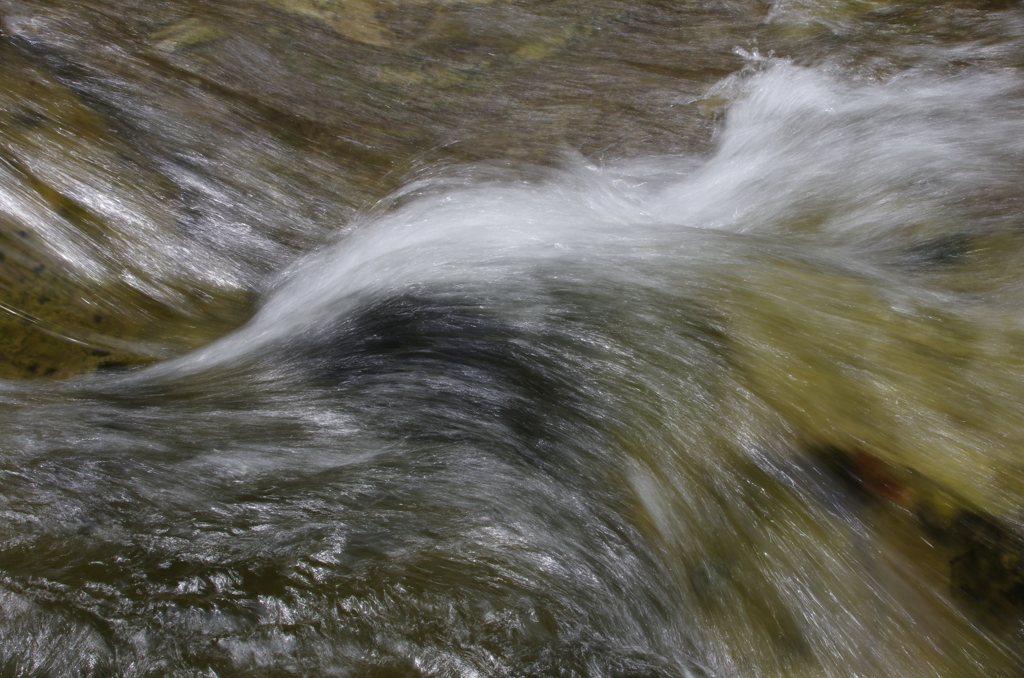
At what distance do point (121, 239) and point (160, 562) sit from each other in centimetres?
199

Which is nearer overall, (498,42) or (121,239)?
(121,239)

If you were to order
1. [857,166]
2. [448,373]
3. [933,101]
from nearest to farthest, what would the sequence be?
[448,373] → [857,166] → [933,101]

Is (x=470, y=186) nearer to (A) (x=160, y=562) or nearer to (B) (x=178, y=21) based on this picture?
(B) (x=178, y=21)

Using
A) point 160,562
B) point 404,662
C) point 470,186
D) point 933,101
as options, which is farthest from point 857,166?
point 160,562

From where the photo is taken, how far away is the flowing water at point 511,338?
200cm

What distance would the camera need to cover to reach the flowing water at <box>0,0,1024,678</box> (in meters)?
2.00

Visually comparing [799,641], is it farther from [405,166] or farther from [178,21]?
[178,21]

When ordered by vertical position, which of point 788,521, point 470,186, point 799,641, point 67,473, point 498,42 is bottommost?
point 799,641

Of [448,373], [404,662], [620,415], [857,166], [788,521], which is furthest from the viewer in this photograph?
[857,166]

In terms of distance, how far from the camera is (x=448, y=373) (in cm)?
282

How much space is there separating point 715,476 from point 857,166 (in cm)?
225

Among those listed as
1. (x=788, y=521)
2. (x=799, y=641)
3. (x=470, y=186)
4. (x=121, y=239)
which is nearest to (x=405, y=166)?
(x=470, y=186)

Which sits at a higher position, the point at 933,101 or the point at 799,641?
the point at 933,101

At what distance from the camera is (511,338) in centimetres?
283
